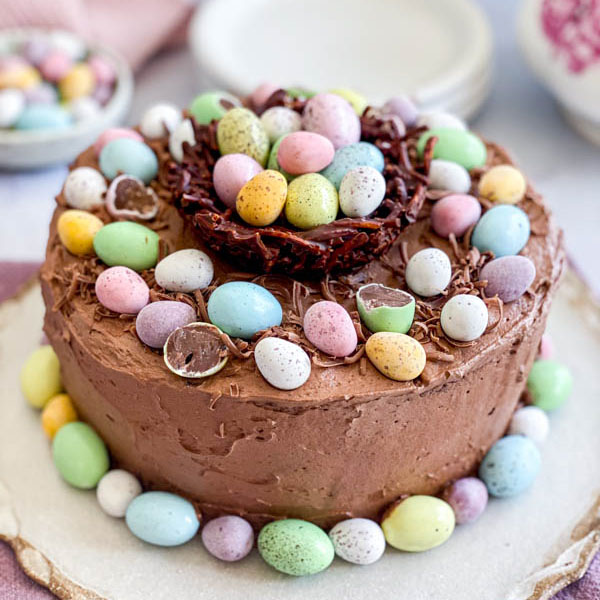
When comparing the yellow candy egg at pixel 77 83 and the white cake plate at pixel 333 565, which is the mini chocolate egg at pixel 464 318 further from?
the yellow candy egg at pixel 77 83

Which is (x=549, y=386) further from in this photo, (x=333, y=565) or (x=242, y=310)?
(x=242, y=310)

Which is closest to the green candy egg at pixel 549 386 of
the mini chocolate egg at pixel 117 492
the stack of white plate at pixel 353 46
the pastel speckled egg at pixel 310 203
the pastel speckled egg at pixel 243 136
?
the pastel speckled egg at pixel 310 203

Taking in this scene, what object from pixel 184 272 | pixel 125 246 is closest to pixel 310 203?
pixel 184 272

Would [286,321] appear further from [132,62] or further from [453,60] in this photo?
[132,62]

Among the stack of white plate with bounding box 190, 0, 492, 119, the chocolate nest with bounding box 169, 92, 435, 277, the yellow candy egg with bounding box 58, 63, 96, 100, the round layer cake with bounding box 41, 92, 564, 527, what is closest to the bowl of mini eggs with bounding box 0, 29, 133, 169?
the yellow candy egg with bounding box 58, 63, 96, 100

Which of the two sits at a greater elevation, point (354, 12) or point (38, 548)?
point (354, 12)

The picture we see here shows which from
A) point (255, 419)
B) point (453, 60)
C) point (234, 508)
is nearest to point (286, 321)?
point (255, 419)
